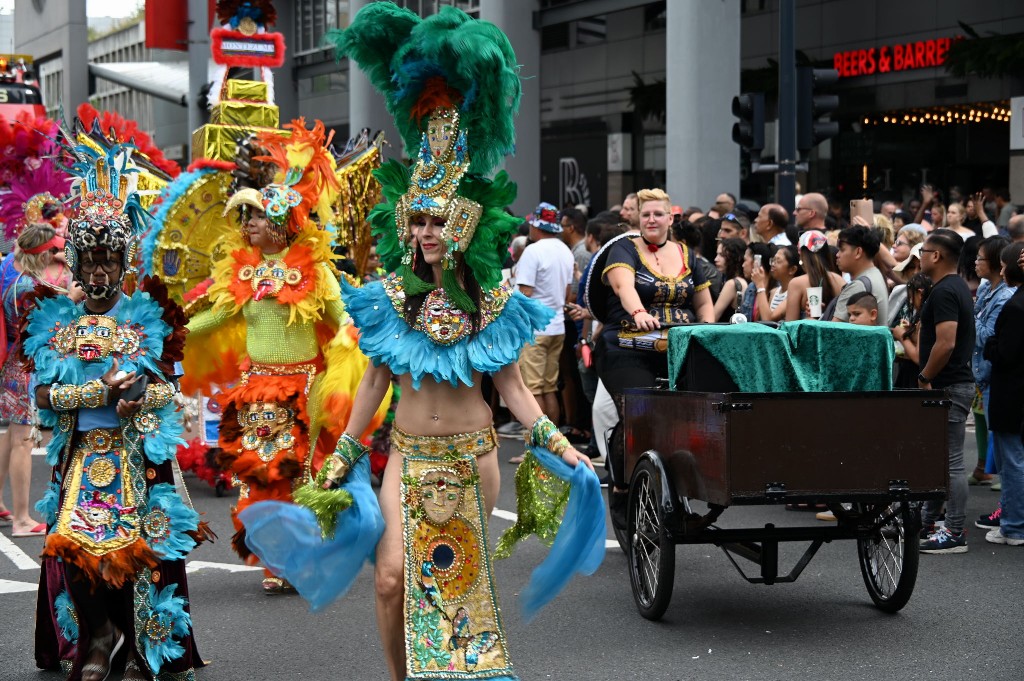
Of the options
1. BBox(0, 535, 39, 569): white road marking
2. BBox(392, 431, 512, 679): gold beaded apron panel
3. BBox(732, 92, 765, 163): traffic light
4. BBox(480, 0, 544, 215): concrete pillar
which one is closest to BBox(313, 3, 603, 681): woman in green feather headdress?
BBox(392, 431, 512, 679): gold beaded apron panel

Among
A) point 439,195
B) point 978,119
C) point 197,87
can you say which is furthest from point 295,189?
point 978,119

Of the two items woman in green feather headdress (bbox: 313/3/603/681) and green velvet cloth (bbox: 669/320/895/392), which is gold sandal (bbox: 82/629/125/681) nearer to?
woman in green feather headdress (bbox: 313/3/603/681)

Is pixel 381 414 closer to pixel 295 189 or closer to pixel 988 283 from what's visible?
pixel 295 189

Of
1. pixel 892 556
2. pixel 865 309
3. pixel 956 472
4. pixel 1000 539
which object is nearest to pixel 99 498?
pixel 892 556

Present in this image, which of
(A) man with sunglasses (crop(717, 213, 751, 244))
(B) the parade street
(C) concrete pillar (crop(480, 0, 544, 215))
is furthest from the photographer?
(C) concrete pillar (crop(480, 0, 544, 215))

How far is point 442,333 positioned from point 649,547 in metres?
2.37

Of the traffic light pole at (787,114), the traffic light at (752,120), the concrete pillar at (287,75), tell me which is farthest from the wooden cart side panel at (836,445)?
the concrete pillar at (287,75)

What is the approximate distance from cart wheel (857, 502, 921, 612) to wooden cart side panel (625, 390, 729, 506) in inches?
37.1

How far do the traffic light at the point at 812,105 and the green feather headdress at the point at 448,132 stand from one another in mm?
8480

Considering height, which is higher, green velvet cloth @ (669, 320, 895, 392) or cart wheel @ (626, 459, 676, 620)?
green velvet cloth @ (669, 320, 895, 392)

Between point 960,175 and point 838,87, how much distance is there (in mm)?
2964

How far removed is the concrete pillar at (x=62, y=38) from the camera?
109 ft

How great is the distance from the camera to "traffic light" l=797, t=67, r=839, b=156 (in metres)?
13.1

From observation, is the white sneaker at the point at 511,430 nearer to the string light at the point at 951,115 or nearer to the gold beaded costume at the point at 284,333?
the gold beaded costume at the point at 284,333
